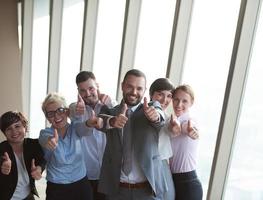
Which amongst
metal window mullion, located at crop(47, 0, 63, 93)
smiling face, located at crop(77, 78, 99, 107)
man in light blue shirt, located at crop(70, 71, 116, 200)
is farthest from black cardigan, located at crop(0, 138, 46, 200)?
metal window mullion, located at crop(47, 0, 63, 93)

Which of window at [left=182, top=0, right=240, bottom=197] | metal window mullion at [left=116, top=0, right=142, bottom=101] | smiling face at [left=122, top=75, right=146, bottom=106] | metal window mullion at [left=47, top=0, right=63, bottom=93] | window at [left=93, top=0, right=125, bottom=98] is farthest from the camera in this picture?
metal window mullion at [left=47, top=0, right=63, bottom=93]

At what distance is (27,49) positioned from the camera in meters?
5.46

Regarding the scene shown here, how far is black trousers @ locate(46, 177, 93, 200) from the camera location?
2258mm

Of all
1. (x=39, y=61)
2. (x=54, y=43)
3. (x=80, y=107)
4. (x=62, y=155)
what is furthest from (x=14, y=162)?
(x=39, y=61)

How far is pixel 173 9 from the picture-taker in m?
3.42

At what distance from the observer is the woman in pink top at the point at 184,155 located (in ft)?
7.05

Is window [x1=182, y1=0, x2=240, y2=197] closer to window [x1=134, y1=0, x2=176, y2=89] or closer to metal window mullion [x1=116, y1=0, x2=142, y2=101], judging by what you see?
window [x1=134, y1=0, x2=176, y2=89]

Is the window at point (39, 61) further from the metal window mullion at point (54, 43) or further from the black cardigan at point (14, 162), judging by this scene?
the black cardigan at point (14, 162)

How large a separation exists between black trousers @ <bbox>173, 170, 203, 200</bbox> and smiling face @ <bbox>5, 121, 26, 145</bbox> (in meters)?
1.09

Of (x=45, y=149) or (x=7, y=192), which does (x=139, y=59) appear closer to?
(x=45, y=149)

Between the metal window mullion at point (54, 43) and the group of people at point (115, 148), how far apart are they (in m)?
2.53

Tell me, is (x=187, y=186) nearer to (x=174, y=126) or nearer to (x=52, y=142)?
(x=174, y=126)

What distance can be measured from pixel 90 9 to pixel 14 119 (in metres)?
2.37

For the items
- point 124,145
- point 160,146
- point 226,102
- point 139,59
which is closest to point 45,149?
point 124,145
